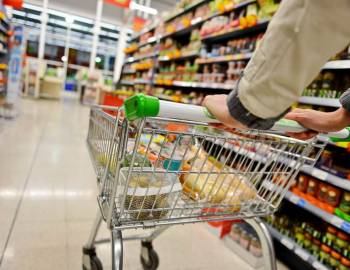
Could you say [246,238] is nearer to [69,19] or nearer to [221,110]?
[221,110]

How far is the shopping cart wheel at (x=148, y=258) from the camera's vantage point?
137 centimetres

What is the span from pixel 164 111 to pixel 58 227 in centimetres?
136

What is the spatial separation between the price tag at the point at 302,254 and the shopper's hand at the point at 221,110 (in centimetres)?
137

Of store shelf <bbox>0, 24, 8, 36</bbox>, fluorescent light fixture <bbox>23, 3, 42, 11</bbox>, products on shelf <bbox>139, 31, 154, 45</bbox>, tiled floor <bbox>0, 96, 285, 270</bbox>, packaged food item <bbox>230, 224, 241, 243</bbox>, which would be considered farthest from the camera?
fluorescent light fixture <bbox>23, 3, 42, 11</bbox>

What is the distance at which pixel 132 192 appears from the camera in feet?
2.31

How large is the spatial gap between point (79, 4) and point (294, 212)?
11.0 metres

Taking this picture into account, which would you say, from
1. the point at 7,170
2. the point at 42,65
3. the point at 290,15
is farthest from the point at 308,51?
the point at 42,65

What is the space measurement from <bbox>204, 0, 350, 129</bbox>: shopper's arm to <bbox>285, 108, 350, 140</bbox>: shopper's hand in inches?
10.8

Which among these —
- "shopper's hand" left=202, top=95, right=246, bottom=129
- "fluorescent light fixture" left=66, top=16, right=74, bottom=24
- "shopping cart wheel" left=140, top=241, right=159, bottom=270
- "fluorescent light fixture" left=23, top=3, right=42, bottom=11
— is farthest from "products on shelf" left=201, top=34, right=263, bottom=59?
"fluorescent light fixture" left=23, top=3, right=42, bottom=11

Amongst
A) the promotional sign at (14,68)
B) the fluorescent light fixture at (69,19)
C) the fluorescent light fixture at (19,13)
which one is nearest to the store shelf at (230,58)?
the promotional sign at (14,68)

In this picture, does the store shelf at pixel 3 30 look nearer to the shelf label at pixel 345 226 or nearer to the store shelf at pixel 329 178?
the store shelf at pixel 329 178

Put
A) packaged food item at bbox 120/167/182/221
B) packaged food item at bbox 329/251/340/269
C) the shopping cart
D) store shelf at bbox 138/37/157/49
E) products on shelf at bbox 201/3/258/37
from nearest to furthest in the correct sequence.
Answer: the shopping cart, packaged food item at bbox 120/167/182/221, packaged food item at bbox 329/251/340/269, products on shelf at bbox 201/3/258/37, store shelf at bbox 138/37/157/49

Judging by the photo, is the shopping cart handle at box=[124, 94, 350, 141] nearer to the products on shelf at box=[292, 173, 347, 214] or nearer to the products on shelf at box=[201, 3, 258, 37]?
the products on shelf at box=[292, 173, 347, 214]

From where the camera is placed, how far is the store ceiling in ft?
32.9
